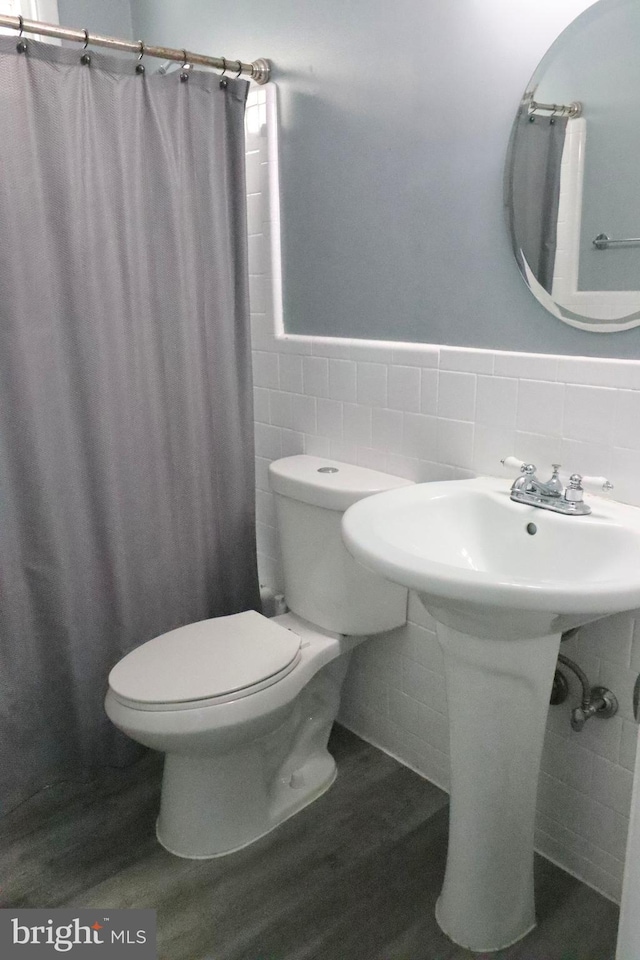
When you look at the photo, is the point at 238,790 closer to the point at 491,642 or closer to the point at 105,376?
the point at 491,642

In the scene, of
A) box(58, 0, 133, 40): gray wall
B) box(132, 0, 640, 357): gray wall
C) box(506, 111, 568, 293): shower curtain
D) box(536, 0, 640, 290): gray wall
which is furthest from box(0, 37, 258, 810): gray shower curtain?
box(536, 0, 640, 290): gray wall

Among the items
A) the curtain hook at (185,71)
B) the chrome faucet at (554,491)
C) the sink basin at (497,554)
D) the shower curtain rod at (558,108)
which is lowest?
the sink basin at (497,554)

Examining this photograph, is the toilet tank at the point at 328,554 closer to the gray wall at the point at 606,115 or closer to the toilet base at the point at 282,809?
the toilet base at the point at 282,809

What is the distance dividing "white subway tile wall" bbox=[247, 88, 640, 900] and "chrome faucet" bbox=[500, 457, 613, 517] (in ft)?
0.23

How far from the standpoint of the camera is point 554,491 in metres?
1.43

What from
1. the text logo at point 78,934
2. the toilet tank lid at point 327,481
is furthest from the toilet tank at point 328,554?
the text logo at point 78,934

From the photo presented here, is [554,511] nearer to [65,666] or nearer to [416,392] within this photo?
[416,392]

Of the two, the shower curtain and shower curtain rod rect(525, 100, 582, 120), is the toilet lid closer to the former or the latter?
the shower curtain

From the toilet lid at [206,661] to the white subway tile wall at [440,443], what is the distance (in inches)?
14.8

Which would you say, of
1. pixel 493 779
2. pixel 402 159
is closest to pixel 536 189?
pixel 402 159

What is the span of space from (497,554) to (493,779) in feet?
1.34

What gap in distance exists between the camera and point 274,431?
7.27ft

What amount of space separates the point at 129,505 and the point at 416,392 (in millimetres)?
775

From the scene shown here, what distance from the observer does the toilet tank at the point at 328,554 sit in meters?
1.80
